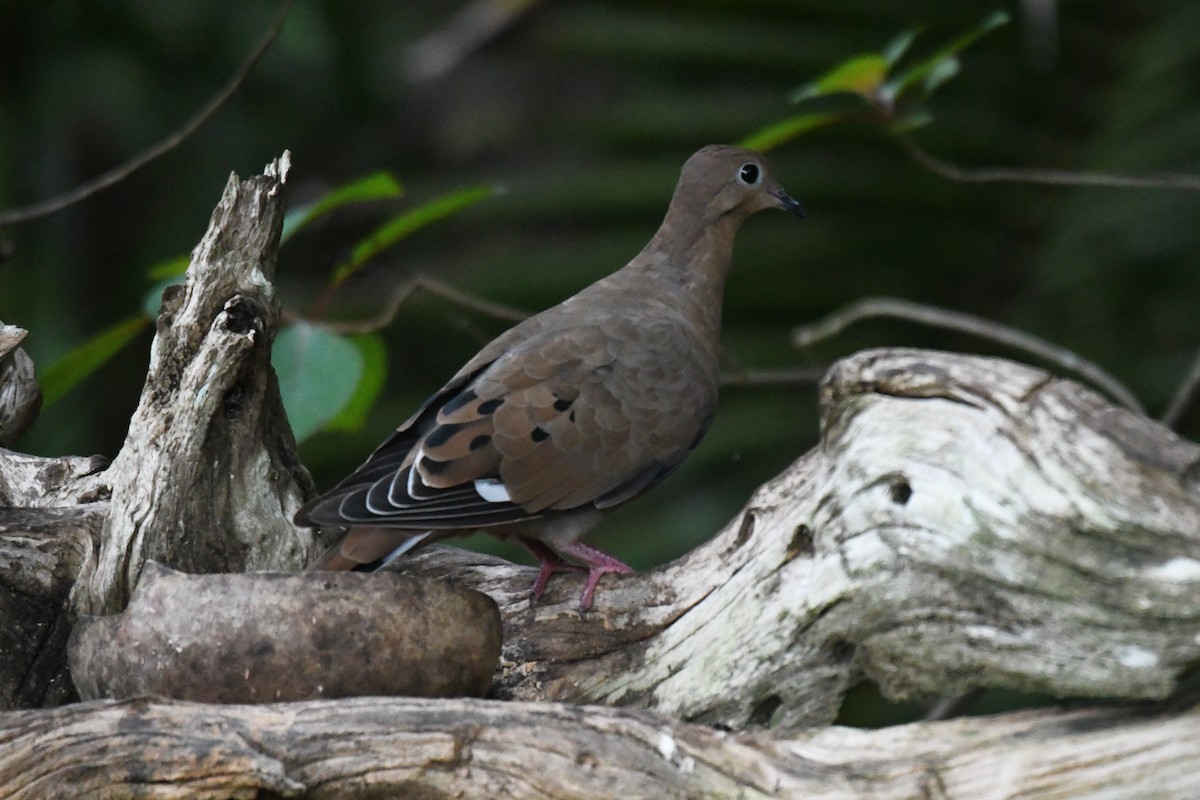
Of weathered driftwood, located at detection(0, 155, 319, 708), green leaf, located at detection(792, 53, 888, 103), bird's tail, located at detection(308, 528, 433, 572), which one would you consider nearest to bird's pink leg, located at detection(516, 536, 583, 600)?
bird's tail, located at detection(308, 528, 433, 572)

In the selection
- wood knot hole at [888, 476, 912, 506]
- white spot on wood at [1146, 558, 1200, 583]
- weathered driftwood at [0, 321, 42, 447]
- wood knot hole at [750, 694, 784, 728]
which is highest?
weathered driftwood at [0, 321, 42, 447]

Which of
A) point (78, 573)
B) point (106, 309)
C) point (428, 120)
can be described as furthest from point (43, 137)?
point (78, 573)

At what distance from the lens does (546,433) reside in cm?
302

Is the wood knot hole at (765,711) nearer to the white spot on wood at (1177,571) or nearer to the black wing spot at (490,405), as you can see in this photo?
the white spot on wood at (1177,571)

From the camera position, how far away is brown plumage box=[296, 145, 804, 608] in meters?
2.82

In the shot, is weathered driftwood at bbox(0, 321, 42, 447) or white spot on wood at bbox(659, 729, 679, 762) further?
weathered driftwood at bbox(0, 321, 42, 447)

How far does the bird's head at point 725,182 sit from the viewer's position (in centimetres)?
366

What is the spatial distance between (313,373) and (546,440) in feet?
1.77

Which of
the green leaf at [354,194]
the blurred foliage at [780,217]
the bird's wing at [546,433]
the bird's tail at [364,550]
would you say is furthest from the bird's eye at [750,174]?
the bird's tail at [364,550]

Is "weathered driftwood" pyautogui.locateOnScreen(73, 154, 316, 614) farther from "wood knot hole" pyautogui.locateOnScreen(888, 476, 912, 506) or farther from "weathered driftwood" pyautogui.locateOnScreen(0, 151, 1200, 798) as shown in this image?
"wood knot hole" pyautogui.locateOnScreen(888, 476, 912, 506)

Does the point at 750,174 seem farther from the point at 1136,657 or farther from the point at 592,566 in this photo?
the point at 1136,657

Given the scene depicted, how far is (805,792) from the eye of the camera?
2.23m

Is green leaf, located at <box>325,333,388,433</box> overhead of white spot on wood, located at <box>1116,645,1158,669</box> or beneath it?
overhead

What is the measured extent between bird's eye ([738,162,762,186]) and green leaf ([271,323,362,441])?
110cm
